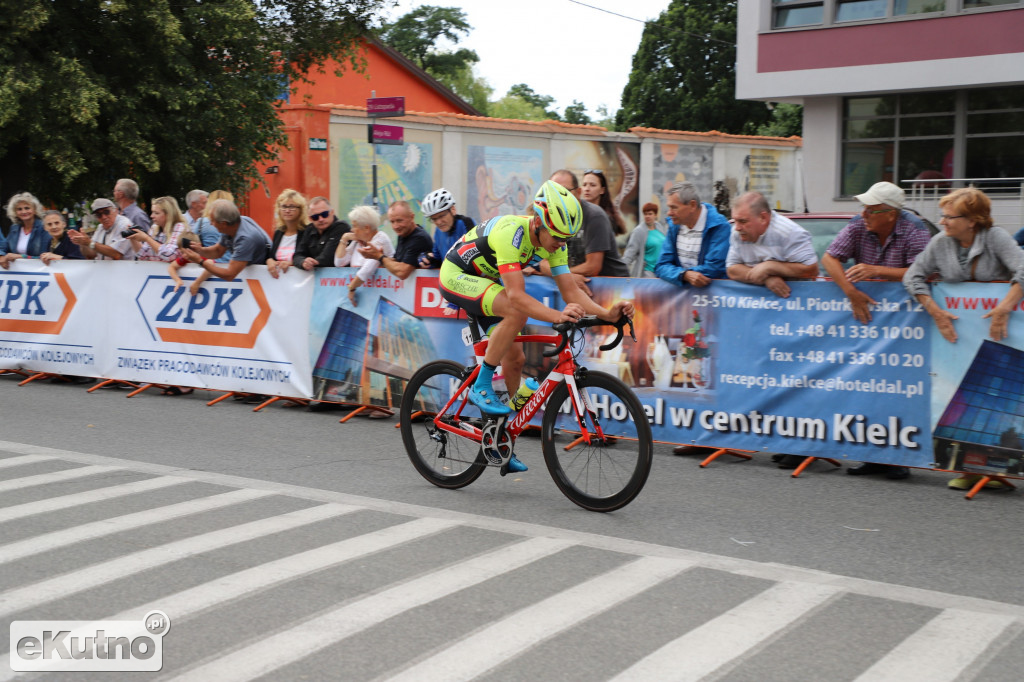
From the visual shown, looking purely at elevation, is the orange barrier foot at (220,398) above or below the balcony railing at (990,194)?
below

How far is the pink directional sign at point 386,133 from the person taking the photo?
1470cm

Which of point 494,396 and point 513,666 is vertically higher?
point 494,396

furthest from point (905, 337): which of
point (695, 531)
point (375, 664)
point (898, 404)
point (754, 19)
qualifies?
point (754, 19)

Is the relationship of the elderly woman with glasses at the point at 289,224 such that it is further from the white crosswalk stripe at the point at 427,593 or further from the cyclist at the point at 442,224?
the white crosswalk stripe at the point at 427,593

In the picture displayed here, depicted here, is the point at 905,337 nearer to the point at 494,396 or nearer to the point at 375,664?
the point at 494,396

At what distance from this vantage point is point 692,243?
8891 mm

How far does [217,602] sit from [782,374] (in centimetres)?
478

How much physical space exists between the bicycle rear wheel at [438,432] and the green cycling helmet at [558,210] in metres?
1.28

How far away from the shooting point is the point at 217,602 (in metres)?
4.87

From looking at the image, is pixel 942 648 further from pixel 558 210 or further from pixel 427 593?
pixel 558 210

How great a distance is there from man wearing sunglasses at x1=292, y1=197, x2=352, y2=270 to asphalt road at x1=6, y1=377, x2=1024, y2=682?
2.89 meters

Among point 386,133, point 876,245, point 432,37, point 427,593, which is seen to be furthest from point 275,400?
point 432,37

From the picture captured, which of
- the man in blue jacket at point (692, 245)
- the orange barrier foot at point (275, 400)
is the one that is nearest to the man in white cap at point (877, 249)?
the man in blue jacket at point (692, 245)

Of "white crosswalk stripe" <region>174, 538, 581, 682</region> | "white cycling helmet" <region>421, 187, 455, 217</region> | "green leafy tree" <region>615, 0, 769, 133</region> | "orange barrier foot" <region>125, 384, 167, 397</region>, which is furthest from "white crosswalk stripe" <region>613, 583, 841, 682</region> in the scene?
"green leafy tree" <region>615, 0, 769, 133</region>
